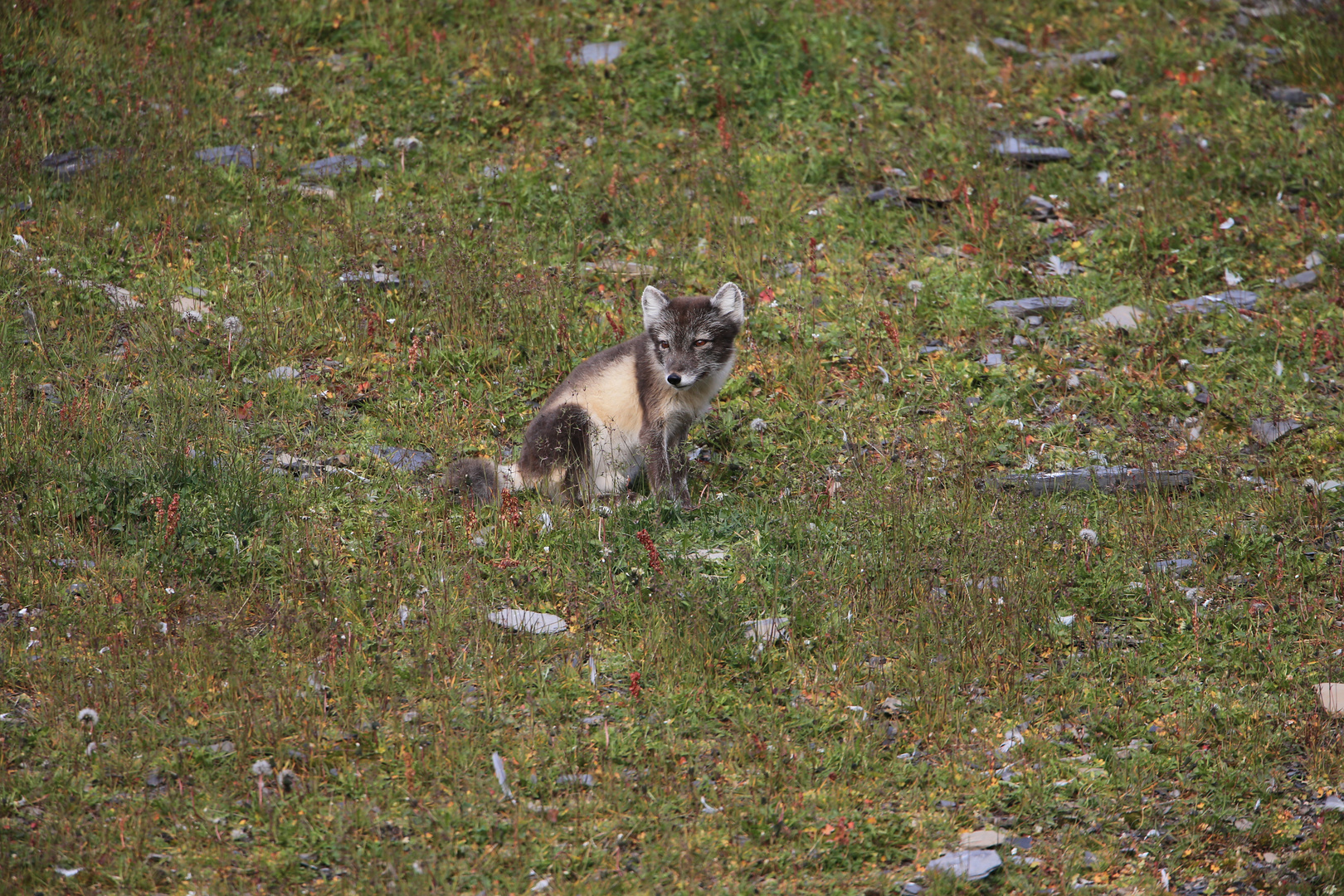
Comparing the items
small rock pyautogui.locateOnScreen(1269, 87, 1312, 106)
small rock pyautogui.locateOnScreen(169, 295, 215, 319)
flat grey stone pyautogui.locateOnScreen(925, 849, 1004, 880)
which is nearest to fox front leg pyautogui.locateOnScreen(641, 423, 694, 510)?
flat grey stone pyautogui.locateOnScreen(925, 849, 1004, 880)

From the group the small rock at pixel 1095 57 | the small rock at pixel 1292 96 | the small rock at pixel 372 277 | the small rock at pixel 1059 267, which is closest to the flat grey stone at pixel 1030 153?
the small rock at pixel 1059 267

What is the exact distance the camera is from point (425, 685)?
598 cm

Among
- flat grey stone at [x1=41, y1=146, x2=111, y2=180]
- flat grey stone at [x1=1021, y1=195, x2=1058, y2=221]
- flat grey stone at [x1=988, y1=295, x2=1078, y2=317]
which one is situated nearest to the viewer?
flat grey stone at [x1=988, y1=295, x2=1078, y2=317]

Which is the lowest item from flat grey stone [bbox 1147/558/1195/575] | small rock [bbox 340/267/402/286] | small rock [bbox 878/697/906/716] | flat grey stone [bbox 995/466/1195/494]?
flat grey stone [bbox 995/466/1195/494]

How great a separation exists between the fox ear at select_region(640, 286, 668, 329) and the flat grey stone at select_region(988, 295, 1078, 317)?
3.88 metres

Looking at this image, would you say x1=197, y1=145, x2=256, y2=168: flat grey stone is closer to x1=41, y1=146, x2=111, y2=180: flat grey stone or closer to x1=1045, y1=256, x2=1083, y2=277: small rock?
x1=41, y1=146, x2=111, y2=180: flat grey stone

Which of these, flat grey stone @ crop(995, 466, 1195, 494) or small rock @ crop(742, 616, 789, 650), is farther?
flat grey stone @ crop(995, 466, 1195, 494)

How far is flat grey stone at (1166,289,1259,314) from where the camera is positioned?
422 inches

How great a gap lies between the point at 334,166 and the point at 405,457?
491cm

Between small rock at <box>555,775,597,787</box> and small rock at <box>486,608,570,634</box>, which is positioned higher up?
small rock at <box>555,775,597,787</box>

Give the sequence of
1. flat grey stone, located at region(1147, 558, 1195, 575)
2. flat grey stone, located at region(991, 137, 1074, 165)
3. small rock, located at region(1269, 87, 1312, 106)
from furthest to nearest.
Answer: small rock, located at region(1269, 87, 1312, 106) < flat grey stone, located at region(991, 137, 1074, 165) < flat grey stone, located at region(1147, 558, 1195, 575)

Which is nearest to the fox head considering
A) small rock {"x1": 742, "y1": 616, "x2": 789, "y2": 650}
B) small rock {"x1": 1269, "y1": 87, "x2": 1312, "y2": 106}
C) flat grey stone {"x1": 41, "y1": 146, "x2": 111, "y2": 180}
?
small rock {"x1": 742, "y1": 616, "x2": 789, "y2": 650}

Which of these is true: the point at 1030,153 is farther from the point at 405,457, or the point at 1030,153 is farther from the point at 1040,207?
the point at 405,457

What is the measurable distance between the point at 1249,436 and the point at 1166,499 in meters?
1.77
